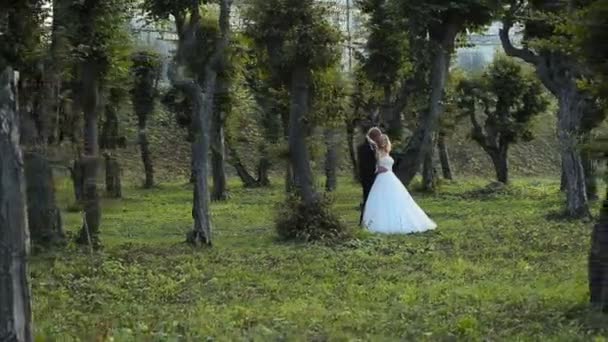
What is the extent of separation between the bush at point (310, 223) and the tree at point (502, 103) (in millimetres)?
20166

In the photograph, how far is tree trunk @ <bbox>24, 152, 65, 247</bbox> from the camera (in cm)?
1602

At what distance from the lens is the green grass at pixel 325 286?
30.4 feet

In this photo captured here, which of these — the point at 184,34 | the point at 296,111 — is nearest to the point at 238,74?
the point at 296,111

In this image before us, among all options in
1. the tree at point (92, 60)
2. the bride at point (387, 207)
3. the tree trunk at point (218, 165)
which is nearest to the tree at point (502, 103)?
the tree trunk at point (218, 165)

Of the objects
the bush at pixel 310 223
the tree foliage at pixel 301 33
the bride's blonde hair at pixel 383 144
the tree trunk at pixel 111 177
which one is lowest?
the bush at pixel 310 223

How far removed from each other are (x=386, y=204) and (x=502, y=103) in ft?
60.5

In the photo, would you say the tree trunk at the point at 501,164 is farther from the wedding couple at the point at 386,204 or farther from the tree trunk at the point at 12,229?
the tree trunk at the point at 12,229

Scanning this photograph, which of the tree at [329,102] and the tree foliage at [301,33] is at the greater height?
the tree foliage at [301,33]

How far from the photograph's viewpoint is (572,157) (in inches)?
863

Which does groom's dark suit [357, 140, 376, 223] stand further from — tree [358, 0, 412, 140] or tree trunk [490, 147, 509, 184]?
tree trunk [490, 147, 509, 184]

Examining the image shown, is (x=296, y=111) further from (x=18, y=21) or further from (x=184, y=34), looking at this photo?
(x=18, y=21)

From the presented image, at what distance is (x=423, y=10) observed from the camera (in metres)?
23.2

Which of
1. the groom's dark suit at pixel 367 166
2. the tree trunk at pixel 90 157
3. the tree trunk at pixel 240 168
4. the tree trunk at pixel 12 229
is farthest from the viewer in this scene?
the tree trunk at pixel 240 168

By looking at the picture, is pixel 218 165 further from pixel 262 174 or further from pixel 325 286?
pixel 325 286
